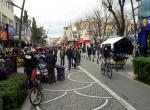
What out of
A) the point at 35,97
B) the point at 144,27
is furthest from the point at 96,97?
the point at 144,27

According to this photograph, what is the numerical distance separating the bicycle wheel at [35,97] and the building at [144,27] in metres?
23.1

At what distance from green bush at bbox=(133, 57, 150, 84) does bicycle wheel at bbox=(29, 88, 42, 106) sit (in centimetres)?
614

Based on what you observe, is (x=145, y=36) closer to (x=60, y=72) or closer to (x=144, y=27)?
(x=144, y=27)

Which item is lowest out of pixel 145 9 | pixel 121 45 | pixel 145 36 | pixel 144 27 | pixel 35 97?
pixel 35 97

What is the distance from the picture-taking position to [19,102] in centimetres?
1037

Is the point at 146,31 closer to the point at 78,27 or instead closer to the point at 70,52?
the point at 70,52

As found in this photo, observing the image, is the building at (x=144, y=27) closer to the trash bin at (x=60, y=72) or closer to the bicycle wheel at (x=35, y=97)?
the trash bin at (x=60, y=72)

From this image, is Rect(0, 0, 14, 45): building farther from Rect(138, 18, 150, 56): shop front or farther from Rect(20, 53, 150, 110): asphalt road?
Rect(20, 53, 150, 110): asphalt road

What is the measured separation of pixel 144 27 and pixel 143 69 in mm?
18890

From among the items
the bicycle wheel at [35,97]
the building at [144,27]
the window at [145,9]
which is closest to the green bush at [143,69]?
the bicycle wheel at [35,97]

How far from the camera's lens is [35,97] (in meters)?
10.8

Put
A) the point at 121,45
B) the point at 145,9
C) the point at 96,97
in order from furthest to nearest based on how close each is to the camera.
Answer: the point at 145,9
the point at 121,45
the point at 96,97

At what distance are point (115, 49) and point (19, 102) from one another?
17337 mm

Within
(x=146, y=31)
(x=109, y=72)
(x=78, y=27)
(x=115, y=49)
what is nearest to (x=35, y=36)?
(x=78, y=27)
